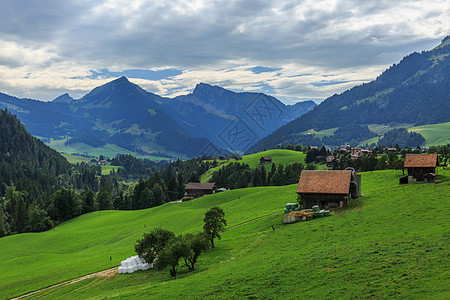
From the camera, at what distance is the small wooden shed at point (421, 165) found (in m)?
68.2

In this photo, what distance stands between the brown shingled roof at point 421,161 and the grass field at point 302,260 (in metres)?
4.33

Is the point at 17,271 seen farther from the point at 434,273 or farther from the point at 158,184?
the point at 158,184

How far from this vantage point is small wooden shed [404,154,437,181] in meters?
68.2

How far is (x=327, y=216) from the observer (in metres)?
56.2

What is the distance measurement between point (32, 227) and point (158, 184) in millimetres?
51884

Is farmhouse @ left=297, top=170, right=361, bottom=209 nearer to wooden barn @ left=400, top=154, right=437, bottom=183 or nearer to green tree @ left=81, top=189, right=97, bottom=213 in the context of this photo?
wooden barn @ left=400, top=154, right=437, bottom=183

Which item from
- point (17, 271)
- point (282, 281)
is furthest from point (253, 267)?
point (17, 271)

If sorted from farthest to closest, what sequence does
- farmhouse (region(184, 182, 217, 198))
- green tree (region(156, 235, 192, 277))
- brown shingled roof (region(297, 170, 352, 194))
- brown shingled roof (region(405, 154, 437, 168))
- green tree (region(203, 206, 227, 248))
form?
1. farmhouse (region(184, 182, 217, 198))
2. brown shingled roof (region(405, 154, 437, 168))
3. brown shingled roof (region(297, 170, 352, 194))
4. green tree (region(203, 206, 227, 248))
5. green tree (region(156, 235, 192, 277))

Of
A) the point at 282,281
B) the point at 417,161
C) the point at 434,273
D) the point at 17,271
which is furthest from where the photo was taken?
the point at 417,161

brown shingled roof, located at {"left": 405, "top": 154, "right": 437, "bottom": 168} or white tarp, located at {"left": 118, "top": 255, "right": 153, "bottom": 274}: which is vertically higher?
brown shingled roof, located at {"left": 405, "top": 154, "right": 437, "bottom": 168}

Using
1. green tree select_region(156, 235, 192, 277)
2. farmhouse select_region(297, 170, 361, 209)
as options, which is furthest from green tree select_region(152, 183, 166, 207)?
green tree select_region(156, 235, 192, 277)

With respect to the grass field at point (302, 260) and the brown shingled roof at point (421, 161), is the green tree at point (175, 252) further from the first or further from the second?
the brown shingled roof at point (421, 161)

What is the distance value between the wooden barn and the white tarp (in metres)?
55.2

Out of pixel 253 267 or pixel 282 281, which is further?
pixel 253 267
